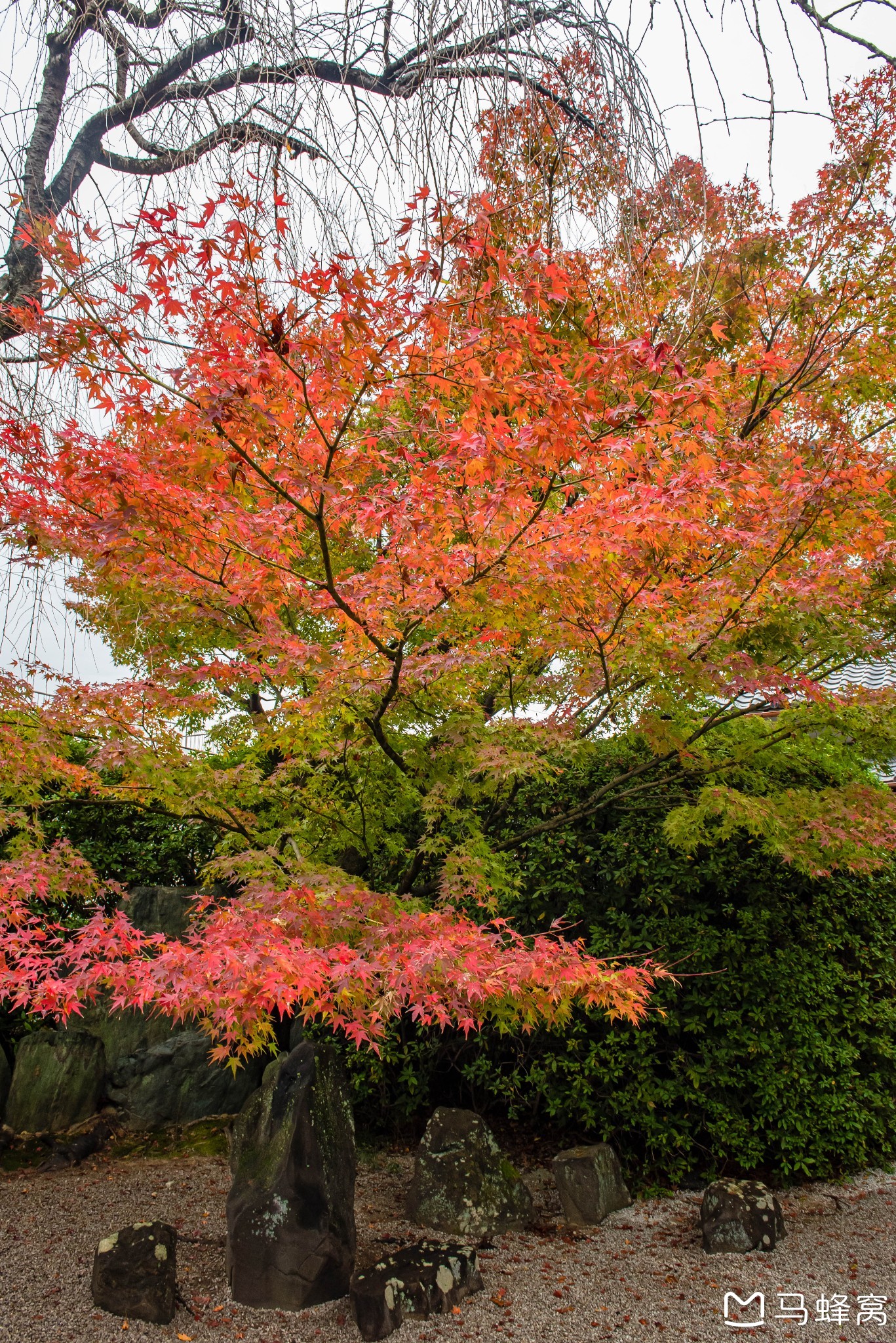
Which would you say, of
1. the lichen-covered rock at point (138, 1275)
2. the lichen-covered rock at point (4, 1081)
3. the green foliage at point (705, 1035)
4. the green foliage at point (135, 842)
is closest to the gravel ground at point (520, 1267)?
the lichen-covered rock at point (138, 1275)

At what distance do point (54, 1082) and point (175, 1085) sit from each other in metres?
0.87

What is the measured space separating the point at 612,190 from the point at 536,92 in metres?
0.31

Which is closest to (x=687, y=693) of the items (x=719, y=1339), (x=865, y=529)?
(x=865, y=529)

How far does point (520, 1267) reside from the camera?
4.29 metres

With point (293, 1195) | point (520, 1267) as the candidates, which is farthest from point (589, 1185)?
point (293, 1195)

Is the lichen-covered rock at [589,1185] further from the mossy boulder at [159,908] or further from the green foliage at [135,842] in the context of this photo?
the green foliage at [135,842]

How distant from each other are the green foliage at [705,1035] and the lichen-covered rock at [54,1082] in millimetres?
2090

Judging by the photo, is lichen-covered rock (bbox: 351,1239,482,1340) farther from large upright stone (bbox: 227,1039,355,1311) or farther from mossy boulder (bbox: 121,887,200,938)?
mossy boulder (bbox: 121,887,200,938)

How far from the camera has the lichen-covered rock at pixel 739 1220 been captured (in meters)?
4.43

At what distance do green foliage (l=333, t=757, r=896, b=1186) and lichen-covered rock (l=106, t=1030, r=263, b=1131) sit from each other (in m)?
1.13

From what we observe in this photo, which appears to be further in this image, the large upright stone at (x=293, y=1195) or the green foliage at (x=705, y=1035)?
the green foliage at (x=705, y=1035)

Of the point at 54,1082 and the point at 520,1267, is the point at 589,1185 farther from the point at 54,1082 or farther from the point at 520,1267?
the point at 54,1082

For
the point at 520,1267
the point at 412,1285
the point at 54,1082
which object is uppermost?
the point at 54,1082

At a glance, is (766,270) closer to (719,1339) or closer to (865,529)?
(865,529)
